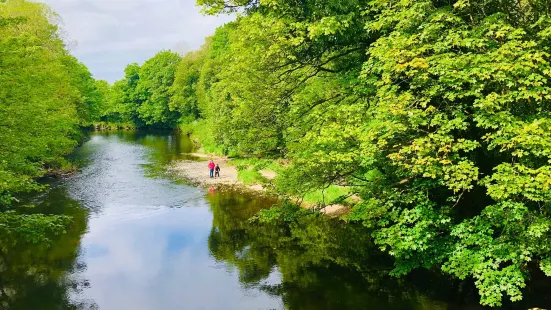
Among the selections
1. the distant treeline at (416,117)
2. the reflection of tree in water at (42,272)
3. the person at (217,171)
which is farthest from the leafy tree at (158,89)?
the distant treeline at (416,117)

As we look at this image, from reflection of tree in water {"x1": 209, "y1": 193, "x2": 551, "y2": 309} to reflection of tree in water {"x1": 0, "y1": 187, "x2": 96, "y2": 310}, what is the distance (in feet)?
22.1

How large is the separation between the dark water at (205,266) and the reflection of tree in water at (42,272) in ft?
0.16

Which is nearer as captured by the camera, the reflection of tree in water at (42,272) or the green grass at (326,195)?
the reflection of tree in water at (42,272)

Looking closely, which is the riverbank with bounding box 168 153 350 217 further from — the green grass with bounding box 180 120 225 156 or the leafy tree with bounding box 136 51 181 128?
the leafy tree with bounding box 136 51 181 128

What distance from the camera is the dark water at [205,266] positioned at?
1630 cm

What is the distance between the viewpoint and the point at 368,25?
13805mm

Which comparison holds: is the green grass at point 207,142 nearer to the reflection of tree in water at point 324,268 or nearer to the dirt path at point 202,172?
the dirt path at point 202,172

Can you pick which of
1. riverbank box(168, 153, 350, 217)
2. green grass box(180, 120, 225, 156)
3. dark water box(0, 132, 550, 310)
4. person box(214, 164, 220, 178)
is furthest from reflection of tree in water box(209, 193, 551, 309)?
green grass box(180, 120, 225, 156)

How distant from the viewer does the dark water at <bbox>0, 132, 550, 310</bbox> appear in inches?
642

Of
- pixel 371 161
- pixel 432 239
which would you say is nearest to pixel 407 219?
pixel 432 239

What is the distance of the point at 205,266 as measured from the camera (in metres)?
20.0

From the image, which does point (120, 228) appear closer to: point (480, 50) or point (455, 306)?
point (455, 306)

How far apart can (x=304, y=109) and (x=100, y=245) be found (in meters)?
13.7

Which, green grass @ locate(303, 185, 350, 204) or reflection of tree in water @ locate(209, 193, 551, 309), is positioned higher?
green grass @ locate(303, 185, 350, 204)
